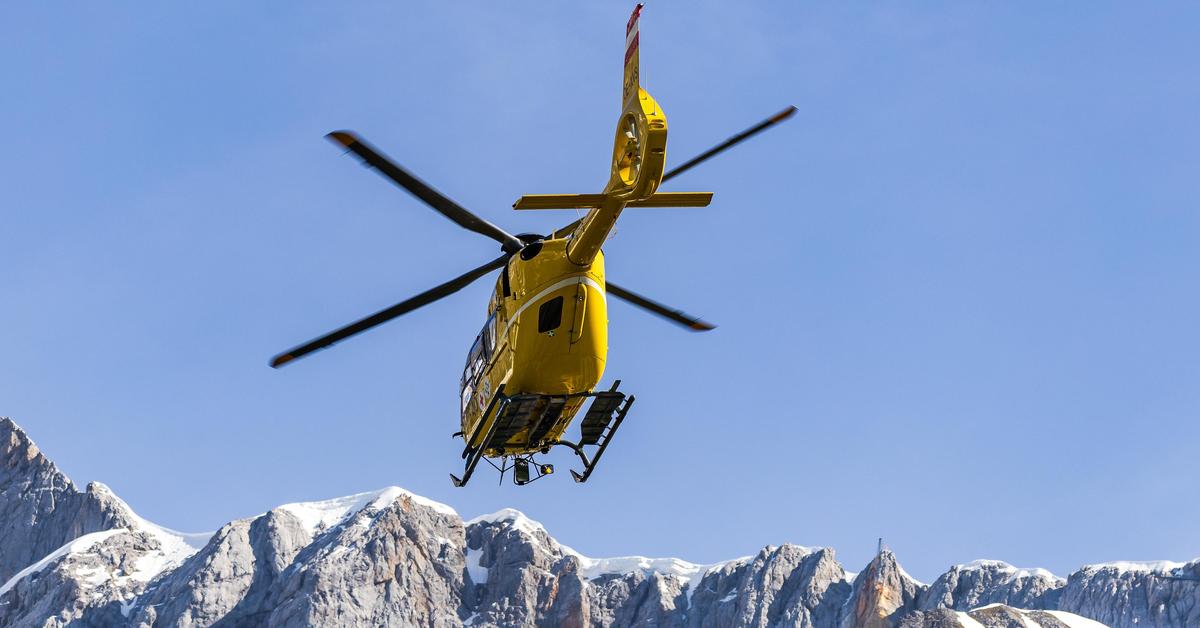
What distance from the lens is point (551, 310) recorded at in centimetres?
3359

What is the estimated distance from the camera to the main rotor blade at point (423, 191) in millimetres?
30188

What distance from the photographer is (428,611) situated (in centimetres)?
15788

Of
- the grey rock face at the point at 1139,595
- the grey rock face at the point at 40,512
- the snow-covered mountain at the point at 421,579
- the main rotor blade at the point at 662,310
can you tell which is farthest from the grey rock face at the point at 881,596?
the main rotor blade at the point at 662,310

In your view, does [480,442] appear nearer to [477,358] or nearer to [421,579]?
[477,358]

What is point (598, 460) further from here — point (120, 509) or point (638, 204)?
point (120, 509)

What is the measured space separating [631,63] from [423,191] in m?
5.30

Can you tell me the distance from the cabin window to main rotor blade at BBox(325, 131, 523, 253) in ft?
6.54

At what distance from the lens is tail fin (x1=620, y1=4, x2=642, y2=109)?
31.1 m

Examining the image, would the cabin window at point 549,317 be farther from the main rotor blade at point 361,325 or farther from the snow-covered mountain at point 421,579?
the snow-covered mountain at point 421,579

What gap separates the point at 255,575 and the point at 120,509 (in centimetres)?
2401

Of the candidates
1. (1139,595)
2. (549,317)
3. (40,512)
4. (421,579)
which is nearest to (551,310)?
(549,317)

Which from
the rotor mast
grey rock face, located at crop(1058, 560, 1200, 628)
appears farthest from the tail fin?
grey rock face, located at crop(1058, 560, 1200, 628)

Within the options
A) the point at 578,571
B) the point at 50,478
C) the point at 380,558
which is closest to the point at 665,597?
the point at 578,571

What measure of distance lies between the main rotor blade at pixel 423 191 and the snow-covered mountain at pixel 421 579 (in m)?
120
